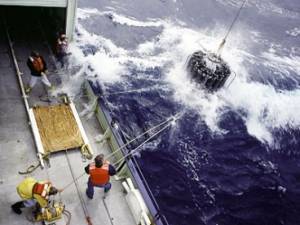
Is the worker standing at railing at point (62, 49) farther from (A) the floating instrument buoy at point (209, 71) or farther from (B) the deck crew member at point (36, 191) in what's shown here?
(A) the floating instrument buoy at point (209, 71)

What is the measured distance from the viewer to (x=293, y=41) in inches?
1271

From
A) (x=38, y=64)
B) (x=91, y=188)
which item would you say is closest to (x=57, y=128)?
(x=38, y=64)

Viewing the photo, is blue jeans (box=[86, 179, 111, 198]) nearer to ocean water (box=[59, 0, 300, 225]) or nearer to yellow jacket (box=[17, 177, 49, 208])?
yellow jacket (box=[17, 177, 49, 208])

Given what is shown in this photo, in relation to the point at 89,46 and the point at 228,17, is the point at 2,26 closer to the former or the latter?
the point at 89,46

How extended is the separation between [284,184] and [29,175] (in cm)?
1164

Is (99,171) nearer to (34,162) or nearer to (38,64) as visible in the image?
(34,162)

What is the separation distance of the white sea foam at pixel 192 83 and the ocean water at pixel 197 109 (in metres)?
0.08

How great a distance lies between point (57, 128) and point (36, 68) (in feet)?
8.61

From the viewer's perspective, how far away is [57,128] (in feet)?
34.7

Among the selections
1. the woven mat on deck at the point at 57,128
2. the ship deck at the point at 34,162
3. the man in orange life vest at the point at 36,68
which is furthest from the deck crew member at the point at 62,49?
the woven mat on deck at the point at 57,128

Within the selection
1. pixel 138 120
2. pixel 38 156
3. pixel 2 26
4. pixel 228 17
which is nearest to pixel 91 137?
pixel 38 156

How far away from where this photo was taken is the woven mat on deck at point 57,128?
10.2 metres

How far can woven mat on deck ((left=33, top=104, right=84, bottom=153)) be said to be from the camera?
1015 cm

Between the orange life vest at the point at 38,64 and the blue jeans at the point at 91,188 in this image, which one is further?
the orange life vest at the point at 38,64
